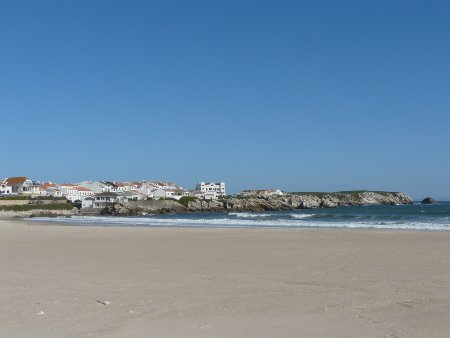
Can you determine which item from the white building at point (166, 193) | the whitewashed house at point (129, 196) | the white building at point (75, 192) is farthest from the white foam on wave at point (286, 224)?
the white building at point (166, 193)

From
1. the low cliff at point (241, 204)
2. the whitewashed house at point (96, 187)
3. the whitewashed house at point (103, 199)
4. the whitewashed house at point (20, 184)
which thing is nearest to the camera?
the low cliff at point (241, 204)

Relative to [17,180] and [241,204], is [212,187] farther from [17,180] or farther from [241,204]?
[17,180]

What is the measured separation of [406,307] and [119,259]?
9.97 m

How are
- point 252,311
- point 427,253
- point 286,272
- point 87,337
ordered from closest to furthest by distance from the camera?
point 87,337, point 252,311, point 286,272, point 427,253

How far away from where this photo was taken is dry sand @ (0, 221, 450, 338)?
6.94 meters

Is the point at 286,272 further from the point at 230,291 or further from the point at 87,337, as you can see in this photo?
the point at 87,337

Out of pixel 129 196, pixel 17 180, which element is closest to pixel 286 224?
pixel 129 196

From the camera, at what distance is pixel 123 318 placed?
749 centimetres

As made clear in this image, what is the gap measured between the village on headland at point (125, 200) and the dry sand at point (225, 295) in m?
67.5

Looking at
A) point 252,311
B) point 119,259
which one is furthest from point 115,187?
point 252,311

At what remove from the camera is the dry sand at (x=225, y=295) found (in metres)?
6.94

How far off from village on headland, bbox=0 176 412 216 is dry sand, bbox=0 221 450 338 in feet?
222

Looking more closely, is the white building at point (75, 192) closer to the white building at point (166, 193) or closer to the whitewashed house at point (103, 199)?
the white building at point (166, 193)

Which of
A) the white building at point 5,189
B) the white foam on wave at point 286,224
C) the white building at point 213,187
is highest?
the white building at point 213,187
